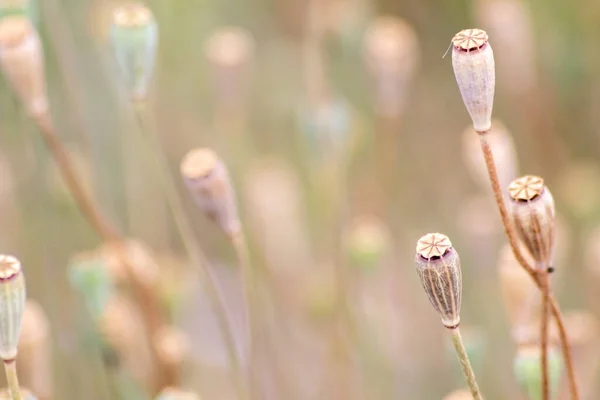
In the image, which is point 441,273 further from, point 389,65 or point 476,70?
point 389,65

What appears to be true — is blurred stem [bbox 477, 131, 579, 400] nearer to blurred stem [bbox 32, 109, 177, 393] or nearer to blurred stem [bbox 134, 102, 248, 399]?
blurred stem [bbox 134, 102, 248, 399]

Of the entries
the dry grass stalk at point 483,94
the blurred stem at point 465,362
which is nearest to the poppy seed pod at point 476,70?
the dry grass stalk at point 483,94

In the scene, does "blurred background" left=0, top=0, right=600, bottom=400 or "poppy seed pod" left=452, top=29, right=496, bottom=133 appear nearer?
"poppy seed pod" left=452, top=29, right=496, bottom=133

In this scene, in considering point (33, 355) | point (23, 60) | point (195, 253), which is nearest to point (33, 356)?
point (33, 355)

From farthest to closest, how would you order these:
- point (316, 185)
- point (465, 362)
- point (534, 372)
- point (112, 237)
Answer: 1. point (316, 185)
2. point (112, 237)
3. point (534, 372)
4. point (465, 362)

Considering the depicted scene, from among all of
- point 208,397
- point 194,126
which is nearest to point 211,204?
point 208,397

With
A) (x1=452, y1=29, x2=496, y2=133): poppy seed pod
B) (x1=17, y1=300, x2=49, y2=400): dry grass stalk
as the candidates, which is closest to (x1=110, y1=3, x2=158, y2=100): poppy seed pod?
(x1=17, y1=300, x2=49, y2=400): dry grass stalk
